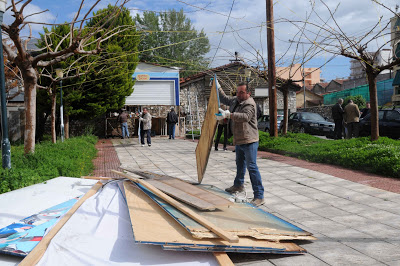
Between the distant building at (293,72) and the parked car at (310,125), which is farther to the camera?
the parked car at (310,125)

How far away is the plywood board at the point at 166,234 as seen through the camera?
3.22 meters

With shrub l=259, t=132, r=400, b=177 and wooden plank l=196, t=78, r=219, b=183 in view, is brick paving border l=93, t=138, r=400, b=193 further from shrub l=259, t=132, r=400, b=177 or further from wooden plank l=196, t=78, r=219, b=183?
wooden plank l=196, t=78, r=219, b=183

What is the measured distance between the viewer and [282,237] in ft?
12.0

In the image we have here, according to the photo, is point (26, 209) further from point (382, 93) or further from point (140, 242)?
point (382, 93)

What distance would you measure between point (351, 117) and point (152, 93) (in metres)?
13.4

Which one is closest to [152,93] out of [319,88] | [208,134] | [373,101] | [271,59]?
[271,59]

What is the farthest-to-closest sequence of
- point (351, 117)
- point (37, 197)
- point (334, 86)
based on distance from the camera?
point (334, 86), point (351, 117), point (37, 197)

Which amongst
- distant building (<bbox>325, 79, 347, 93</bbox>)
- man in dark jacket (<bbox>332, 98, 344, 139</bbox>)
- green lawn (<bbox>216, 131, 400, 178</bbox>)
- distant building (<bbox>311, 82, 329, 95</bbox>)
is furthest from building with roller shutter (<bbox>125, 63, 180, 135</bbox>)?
distant building (<bbox>311, 82, 329, 95</bbox>)

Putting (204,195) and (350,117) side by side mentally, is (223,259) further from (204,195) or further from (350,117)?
(350,117)

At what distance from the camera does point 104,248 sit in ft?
11.0

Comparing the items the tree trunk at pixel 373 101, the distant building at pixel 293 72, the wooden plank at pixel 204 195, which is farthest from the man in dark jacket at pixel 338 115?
the wooden plank at pixel 204 195

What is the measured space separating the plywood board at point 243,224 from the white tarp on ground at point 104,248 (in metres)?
0.29

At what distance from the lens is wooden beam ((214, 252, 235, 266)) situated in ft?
10.3

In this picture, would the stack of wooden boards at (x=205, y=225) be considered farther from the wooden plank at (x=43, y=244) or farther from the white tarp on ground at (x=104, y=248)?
the wooden plank at (x=43, y=244)
